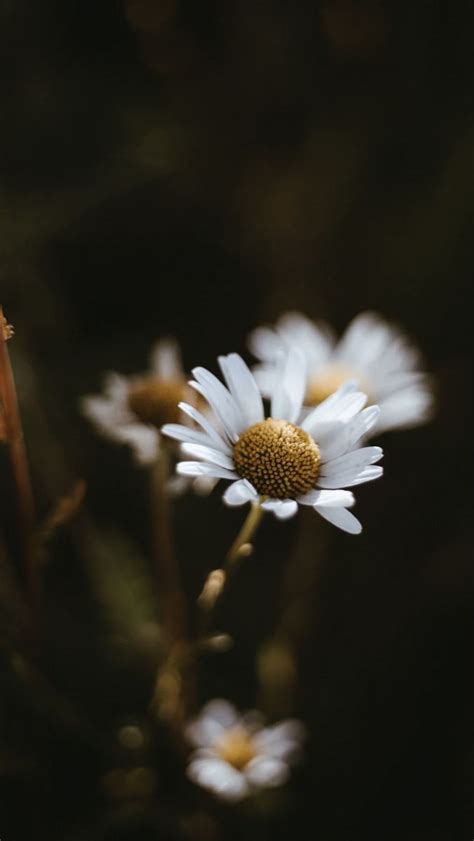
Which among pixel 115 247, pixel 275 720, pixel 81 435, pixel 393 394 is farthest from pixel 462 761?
pixel 115 247

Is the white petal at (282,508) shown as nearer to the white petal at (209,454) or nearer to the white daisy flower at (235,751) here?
the white petal at (209,454)

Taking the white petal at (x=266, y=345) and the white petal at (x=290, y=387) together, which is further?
the white petal at (x=266, y=345)

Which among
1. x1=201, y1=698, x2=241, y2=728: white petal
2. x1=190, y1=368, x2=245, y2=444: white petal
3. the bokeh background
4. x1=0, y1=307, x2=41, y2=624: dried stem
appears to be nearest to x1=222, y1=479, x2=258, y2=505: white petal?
x1=190, y1=368, x2=245, y2=444: white petal

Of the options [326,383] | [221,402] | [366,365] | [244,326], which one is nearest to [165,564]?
[221,402]

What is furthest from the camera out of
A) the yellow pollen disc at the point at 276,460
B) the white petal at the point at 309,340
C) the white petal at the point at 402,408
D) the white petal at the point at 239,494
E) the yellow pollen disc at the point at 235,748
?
the white petal at the point at 309,340

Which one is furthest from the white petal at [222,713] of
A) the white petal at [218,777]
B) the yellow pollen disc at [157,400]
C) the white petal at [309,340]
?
the white petal at [309,340]

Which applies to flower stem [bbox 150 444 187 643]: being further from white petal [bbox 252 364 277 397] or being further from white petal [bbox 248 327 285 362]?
white petal [bbox 248 327 285 362]
